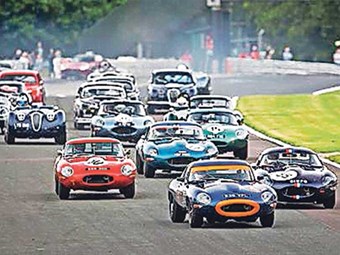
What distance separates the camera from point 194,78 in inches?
2416

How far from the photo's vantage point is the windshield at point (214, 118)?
39312 millimetres

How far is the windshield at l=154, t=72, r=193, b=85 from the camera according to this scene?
60062 mm

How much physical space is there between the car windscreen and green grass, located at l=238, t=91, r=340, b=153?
12.9 m

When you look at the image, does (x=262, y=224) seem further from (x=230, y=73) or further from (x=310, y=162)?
(x=230, y=73)

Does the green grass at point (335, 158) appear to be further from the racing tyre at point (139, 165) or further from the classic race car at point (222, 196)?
the classic race car at point (222, 196)

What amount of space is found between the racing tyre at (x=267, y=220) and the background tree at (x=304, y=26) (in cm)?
7396

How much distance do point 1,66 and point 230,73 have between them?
14.6 meters

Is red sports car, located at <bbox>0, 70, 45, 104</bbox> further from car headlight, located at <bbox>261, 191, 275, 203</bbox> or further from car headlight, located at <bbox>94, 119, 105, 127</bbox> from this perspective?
car headlight, located at <bbox>261, 191, 275, 203</bbox>

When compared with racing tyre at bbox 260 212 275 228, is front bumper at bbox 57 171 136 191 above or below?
below

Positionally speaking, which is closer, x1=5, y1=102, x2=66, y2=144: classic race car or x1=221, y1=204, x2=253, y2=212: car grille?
x1=221, y1=204, x2=253, y2=212: car grille

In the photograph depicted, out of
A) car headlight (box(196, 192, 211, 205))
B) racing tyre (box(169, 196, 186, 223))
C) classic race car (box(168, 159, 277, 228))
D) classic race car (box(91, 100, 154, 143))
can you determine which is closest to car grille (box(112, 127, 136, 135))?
classic race car (box(91, 100, 154, 143))

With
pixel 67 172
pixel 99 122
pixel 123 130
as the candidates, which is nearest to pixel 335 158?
pixel 123 130

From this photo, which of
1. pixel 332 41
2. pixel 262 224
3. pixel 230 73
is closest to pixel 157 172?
pixel 262 224

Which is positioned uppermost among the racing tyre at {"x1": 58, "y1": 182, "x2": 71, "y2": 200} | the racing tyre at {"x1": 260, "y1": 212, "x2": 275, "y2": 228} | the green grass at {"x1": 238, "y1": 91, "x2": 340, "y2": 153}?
the racing tyre at {"x1": 260, "y1": 212, "x2": 275, "y2": 228}
